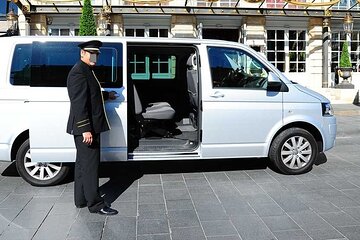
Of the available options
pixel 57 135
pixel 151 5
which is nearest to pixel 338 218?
pixel 57 135

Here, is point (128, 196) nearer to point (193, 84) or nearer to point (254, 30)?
point (193, 84)

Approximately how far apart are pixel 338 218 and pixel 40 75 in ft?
13.5

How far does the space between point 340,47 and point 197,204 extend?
58.2ft

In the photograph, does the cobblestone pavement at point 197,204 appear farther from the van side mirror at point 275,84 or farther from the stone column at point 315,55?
the stone column at point 315,55

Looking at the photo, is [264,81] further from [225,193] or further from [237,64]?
[225,193]

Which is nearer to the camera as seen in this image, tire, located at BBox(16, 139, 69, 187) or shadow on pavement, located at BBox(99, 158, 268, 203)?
tire, located at BBox(16, 139, 69, 187)

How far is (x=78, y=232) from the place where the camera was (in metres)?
4.11

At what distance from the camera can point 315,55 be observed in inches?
767

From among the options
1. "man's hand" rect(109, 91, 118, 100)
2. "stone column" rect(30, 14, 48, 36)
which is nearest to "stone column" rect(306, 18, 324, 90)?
"stone column" rect(30, 14, 48, 36)

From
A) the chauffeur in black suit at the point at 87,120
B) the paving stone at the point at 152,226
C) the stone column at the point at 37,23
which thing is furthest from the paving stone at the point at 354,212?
the stone column at the point at 37,23

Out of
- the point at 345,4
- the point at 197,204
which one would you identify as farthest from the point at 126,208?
the point at 345,4

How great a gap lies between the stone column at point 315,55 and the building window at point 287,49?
288 millimetres

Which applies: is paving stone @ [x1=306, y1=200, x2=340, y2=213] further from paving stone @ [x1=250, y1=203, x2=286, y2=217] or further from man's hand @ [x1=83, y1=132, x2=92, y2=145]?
man's hand @ [x1=83, y1=132, x2=92, y2=145]

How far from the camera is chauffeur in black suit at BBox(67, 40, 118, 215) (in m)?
4.31
